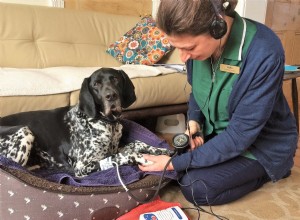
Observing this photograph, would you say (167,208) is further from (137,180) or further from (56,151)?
(56,151)

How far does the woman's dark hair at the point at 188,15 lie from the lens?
1324 millimetres

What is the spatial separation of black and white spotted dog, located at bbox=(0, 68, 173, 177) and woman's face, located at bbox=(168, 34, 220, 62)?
0.59 meters

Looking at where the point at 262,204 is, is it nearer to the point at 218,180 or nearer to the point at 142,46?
the point at 218,180

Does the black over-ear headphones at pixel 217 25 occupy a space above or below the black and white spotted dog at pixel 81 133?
above

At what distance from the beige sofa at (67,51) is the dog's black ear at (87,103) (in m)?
0.49

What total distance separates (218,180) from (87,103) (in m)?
0.88

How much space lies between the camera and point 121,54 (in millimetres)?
3512

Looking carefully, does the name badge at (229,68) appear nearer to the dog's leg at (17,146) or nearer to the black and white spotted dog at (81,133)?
the black and white spotted dog at (81,133)

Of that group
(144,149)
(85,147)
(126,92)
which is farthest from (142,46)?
(85,147)

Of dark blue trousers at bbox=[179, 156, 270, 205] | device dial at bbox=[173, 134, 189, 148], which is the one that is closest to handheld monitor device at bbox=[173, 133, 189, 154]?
device dial at bbox=[173, 134, 189, 148]

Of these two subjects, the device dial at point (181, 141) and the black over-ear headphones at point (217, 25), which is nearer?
the black over-ear headphones at point (217, 25)

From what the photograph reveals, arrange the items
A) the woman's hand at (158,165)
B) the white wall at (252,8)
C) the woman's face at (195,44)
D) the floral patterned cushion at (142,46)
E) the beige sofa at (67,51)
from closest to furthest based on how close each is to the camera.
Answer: the woman's face at (195,44)
the woman's hand at (158,165)
the beige sofa at (67,51)
the floral patterned cushion at (142,46)
the white wall at (252,8)

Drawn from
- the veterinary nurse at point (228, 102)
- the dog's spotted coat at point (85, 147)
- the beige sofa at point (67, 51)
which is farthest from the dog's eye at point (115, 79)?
the beige sofa at point (67, 51)

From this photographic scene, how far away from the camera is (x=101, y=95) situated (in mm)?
1942
